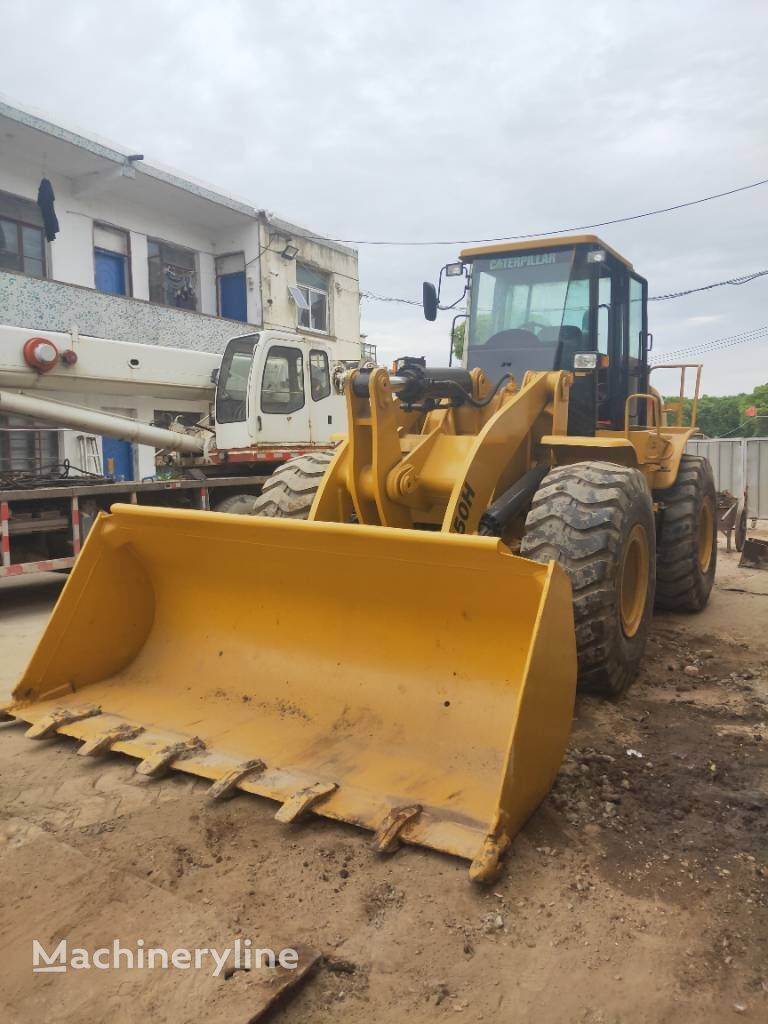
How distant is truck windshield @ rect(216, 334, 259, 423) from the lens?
916 cm

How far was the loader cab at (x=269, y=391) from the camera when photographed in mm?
9125

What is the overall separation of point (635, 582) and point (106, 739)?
300cm

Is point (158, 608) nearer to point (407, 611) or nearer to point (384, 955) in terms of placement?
point (407, 611)

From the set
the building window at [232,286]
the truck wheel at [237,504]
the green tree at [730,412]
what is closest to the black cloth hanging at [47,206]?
the building window at [232,286]


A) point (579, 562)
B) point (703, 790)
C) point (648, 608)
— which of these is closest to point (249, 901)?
point (703, 790)

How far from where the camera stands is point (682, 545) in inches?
244

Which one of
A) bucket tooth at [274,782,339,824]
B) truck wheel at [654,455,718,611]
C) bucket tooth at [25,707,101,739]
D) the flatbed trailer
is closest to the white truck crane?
the flatbed trailer

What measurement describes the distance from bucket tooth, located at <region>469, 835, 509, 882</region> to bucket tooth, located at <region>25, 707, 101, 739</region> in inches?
81.7

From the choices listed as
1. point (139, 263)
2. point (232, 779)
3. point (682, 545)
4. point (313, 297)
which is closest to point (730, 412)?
point (313, 297)

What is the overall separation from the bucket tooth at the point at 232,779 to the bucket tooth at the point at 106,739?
1.96ft

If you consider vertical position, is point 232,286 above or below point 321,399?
above

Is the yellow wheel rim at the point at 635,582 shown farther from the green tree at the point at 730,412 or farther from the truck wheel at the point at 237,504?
the green tree at the point at 730,412

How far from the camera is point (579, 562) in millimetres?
3824

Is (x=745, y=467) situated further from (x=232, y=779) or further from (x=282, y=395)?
(x=232, y=779)
